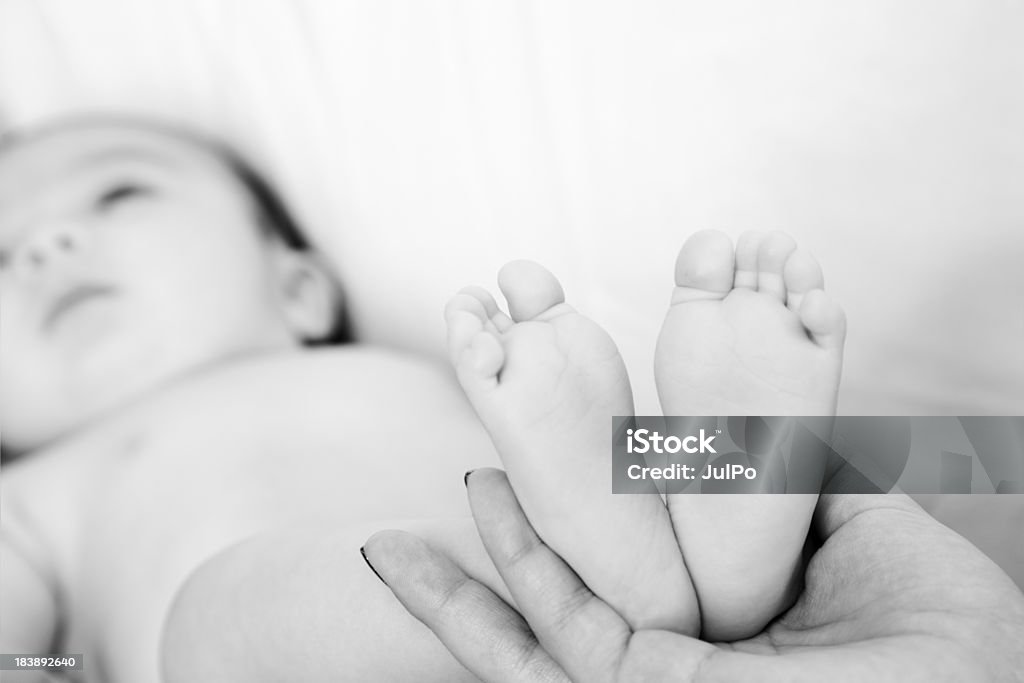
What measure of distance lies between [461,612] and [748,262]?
11.1 inches

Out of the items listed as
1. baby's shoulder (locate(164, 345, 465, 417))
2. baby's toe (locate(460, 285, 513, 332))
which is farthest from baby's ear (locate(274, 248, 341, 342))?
baby's toe (locate(460, 285, 513, 332))

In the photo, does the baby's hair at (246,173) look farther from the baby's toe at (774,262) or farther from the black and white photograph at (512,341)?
the baby's toe at (774,262)

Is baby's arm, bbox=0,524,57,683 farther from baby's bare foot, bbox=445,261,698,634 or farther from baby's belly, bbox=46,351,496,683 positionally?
baby's bare foot, bbox=445,261,698,634

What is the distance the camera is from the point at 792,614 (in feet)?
1.76

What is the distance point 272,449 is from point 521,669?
44 cm

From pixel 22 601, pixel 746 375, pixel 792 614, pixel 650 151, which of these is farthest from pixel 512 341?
pixel 22 601

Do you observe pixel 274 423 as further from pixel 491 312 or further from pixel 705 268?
pixel 705 268

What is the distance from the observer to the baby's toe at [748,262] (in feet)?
1.77

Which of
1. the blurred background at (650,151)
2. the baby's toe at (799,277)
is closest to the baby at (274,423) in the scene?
the baby's toe at (799,277)

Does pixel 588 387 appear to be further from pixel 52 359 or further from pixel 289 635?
pixel 52 359

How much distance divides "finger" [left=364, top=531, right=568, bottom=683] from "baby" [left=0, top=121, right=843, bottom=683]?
45 mm

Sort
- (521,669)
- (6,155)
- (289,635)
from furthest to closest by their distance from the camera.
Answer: (6,155)
(289,635)
(521,669)

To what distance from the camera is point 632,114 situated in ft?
2.71

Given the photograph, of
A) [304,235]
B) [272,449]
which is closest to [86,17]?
[304,235]
